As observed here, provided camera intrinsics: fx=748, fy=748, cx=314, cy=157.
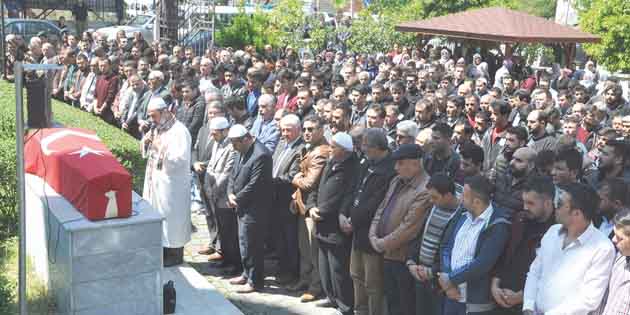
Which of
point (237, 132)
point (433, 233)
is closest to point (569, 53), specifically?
point (237, 132)

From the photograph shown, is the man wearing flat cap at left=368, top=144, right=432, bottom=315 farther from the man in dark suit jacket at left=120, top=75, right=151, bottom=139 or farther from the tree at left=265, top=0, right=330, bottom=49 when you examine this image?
the tree at left=265, top=0, right=330, bottom=49

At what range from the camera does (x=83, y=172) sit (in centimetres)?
593

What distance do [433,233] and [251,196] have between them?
2.27m

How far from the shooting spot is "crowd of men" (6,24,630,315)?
478 centimetres

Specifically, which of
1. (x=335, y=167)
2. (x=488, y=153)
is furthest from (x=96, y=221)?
(x=488, y=153)

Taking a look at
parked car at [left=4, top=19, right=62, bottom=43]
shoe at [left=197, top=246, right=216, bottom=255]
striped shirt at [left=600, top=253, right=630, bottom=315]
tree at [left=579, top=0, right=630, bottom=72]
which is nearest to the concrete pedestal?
shoe at [left=197, top=246, right=216, bottom=255]

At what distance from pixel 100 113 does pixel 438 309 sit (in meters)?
8.03

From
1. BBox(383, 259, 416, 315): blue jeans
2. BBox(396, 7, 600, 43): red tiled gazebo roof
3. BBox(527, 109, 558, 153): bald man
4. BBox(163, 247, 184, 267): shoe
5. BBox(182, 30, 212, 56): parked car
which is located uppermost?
BBox(396, 7, 600, 43): red tiled gazebo roof

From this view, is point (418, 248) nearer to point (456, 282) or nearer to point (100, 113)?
point (456, 282)

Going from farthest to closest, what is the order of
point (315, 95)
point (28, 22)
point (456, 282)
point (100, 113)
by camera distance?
point (28, 22) < point (100, 113) < point (315, 95) < point (456, 282)

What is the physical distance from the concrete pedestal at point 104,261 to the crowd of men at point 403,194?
1.57m

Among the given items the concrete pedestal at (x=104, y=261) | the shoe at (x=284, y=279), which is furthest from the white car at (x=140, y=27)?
the concrete pedestal at (x=104, y=261)

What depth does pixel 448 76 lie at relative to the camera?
14258mm

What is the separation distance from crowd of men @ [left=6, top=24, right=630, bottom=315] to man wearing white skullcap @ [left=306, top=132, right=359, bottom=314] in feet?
0.04
